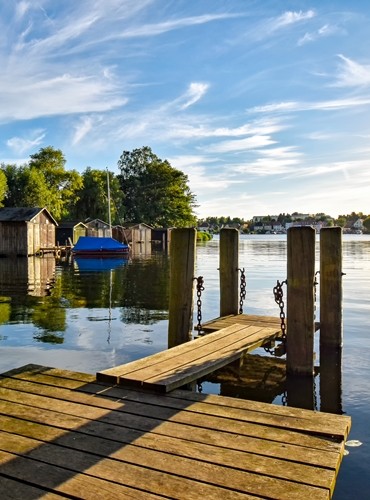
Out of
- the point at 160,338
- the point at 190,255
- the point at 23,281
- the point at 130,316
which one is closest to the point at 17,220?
the point at 23,281

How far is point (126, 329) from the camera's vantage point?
48.5ft

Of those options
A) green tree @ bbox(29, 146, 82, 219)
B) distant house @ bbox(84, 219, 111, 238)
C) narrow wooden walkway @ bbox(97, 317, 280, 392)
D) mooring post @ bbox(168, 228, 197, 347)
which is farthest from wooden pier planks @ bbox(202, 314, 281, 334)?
green tree @ bbox(29, 146, 82, 219)

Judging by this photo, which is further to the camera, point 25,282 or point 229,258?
point 25,282

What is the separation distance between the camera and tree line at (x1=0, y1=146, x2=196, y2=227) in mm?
77875

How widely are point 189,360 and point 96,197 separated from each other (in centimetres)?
8961

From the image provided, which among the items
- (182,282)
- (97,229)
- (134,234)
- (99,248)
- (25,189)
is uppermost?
(25,189)

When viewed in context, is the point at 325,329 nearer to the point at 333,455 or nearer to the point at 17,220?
the point at 333,455

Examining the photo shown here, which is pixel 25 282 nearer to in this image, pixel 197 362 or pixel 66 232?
pixel 197 362

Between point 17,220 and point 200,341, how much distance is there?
45875 mm

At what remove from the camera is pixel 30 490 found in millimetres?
4113

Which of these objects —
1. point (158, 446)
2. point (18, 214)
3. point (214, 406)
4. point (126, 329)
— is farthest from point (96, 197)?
point (158, 446)

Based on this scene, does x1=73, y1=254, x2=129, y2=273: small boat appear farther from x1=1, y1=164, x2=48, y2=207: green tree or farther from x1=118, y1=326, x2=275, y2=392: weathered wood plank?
x1=118, y1=326, x2=275, y2=392: weathered wood plank

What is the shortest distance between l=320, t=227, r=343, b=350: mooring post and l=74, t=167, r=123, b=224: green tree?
278 ft

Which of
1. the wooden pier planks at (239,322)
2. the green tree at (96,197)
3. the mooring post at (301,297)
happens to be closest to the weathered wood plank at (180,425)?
the mooring post at (301,297)
